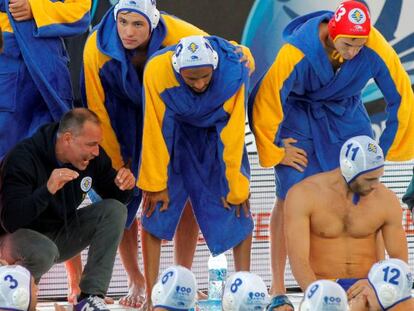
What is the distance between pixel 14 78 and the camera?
7.40 metres

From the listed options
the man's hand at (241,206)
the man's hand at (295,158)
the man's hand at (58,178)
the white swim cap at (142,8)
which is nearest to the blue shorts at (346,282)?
the man's hand at (241,206)

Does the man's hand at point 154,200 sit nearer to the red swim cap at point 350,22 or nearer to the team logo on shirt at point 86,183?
the team logo on shirt at point 86,183

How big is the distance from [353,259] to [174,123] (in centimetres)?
111

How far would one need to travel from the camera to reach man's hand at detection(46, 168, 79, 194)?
6.71 meters

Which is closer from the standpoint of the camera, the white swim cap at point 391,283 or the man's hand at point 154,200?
the white swim cap at point 391,283

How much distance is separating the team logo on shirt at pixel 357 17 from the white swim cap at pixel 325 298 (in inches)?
63.4

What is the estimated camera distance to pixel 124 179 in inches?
281

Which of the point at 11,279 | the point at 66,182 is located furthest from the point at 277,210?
the point at 11,279

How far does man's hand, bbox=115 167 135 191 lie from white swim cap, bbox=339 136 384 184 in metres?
1.06

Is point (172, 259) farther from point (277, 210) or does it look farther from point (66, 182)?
point (66, 182)

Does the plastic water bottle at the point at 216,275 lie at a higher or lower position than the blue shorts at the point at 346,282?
lower

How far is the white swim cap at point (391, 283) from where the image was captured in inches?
244

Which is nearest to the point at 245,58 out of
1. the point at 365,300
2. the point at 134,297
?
the point at 134,297

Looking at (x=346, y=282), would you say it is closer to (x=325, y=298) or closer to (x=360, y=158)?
(x=360, y=158)
